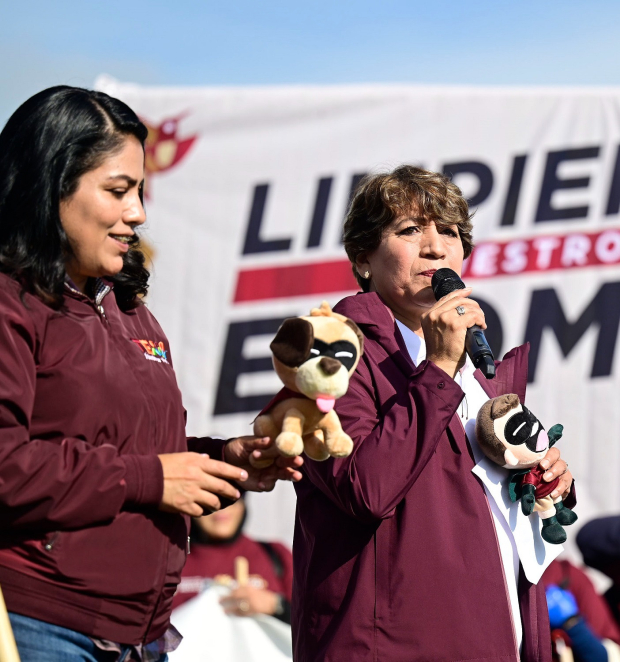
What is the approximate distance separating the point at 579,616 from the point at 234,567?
1.66 meters

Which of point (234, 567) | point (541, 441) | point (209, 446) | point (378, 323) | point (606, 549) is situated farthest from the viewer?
point (234, 567)

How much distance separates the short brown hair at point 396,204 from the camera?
7.52ft

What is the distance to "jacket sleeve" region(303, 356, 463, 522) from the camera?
1.82 m

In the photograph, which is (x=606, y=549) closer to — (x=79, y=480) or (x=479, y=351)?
(x=479, y=351)

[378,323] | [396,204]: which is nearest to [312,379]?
[378,323]

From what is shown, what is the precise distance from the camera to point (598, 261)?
4.78 metres

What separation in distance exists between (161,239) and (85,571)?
145 inches

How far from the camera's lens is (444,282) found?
7.02 ft

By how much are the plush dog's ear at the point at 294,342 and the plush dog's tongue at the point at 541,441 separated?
0.76m

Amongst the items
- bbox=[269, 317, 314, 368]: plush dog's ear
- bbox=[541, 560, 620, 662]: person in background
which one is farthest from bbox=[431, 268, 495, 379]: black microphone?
bbox=[541, 560, 620, 662]: person in background

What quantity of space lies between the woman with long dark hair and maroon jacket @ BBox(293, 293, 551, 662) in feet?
1.03

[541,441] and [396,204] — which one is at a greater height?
[396,204]

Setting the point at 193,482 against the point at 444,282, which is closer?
the point at 193,482

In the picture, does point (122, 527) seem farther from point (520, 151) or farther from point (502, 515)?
point (520, 151)
